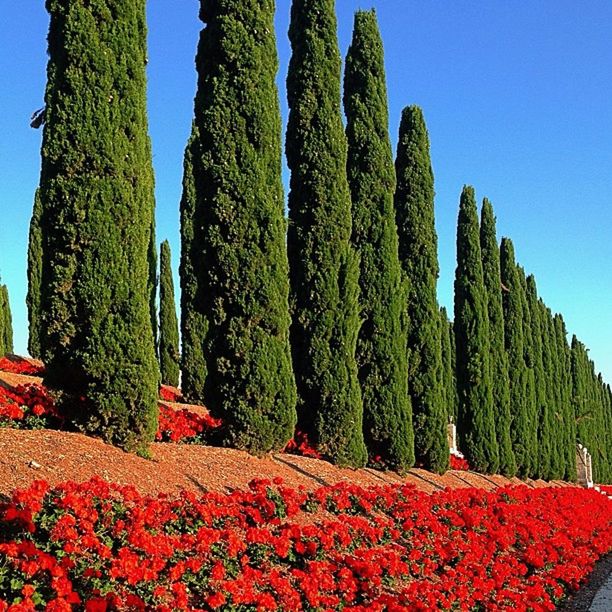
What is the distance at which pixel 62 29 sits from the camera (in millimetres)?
9141

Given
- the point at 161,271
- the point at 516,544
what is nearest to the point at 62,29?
the point at 516,544

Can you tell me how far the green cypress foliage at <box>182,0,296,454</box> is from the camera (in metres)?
10.6

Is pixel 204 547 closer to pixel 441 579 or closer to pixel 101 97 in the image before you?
pixel 441 579

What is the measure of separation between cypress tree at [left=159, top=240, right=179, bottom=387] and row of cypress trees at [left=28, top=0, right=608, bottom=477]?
634cm

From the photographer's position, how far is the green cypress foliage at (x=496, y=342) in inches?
923

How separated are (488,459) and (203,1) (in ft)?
52.5

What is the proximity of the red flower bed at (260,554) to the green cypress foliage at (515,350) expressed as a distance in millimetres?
14544

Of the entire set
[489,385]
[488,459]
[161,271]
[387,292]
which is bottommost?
[488,459]

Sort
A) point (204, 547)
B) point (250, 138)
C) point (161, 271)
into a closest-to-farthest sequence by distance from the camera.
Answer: point (204, 547)
point (250, 138)
point (161, 271)

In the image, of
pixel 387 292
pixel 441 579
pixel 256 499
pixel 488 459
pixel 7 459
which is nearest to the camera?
pixel 7 459

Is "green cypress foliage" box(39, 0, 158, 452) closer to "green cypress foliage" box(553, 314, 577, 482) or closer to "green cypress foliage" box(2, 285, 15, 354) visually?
"green cypress foliage" box(2, 285, 15, 354)

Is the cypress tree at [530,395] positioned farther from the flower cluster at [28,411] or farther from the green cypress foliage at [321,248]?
the flower cluster at [28,411]

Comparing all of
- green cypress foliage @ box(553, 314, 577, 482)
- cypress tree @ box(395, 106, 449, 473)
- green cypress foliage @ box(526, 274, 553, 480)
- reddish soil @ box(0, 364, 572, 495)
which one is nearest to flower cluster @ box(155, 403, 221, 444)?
reddish soil @ box(0, 364, 572, 495)

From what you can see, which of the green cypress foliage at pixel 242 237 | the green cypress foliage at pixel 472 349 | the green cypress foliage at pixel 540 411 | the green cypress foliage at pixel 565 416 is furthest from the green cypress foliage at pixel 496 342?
the green cypress foliage at pixel 242 237
